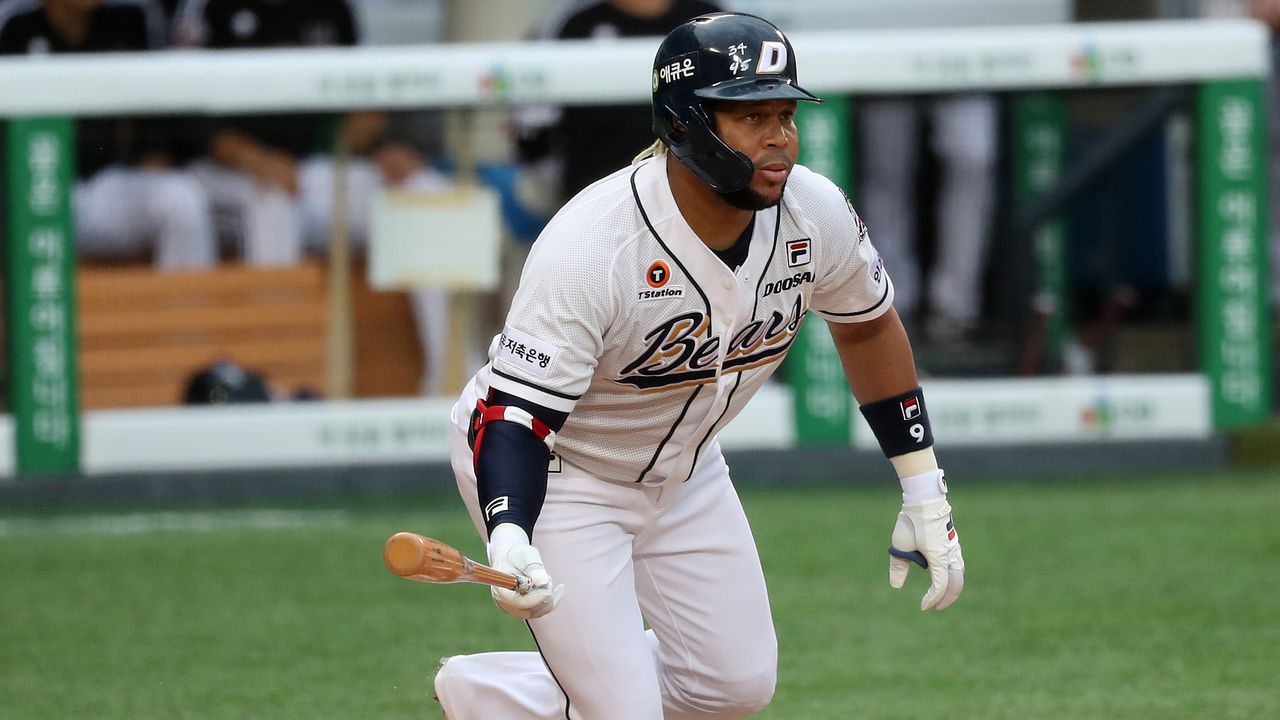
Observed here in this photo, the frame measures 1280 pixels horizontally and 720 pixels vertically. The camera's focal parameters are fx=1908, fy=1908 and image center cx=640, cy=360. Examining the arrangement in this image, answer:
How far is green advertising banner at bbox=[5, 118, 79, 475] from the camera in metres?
8.08

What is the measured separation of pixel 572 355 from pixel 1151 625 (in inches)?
118

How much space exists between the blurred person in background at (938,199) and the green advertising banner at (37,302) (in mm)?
3510

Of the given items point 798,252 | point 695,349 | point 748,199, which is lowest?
point 695,349

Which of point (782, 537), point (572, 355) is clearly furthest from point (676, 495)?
point (782, 537)

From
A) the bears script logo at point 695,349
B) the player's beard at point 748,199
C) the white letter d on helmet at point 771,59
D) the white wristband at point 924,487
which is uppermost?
the white letter d on helmet at point 771,59

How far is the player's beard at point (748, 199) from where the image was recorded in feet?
11.0

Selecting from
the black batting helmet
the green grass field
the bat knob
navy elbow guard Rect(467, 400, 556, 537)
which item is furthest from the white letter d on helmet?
the green grass field

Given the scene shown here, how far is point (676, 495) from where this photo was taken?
3768 mm

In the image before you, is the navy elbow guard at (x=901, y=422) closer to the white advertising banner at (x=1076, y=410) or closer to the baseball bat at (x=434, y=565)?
the baseball bat at (x=434, y=565)

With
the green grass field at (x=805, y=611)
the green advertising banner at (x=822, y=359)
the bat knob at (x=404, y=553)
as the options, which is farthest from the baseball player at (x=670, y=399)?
the green advertising banner at (x=822, y=359)

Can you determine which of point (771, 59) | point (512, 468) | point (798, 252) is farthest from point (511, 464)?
point (771, 59)

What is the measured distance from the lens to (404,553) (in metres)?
2.91

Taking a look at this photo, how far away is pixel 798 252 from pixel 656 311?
342mm

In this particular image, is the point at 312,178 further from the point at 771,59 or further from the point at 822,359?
Result: the point at 771,59
